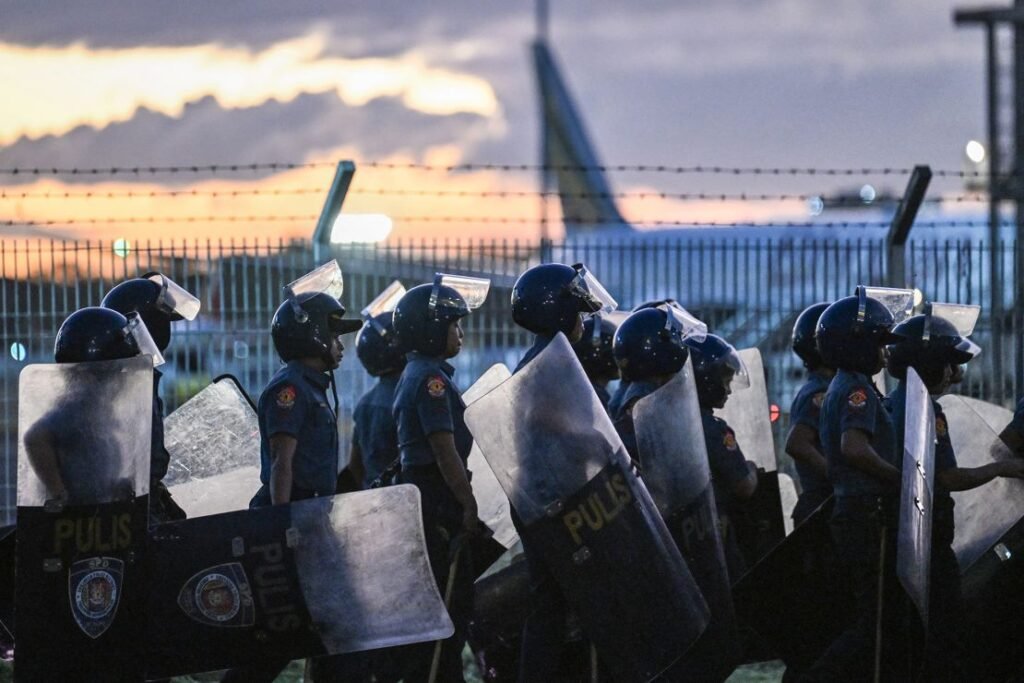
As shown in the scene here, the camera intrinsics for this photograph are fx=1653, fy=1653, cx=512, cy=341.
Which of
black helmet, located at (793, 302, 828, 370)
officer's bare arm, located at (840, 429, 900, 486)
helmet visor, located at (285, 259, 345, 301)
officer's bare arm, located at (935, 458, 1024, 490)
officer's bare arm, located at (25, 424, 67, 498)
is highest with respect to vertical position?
helmet visor, located at (285, 259, 345, 301)

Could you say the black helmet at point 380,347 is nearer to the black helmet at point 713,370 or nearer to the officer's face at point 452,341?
the officer's face at point 452,341

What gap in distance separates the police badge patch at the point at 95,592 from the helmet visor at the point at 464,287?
1.76m

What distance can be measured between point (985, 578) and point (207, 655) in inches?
127

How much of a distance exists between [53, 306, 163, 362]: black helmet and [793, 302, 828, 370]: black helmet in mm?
2963

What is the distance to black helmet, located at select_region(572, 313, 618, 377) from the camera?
7.06 meters

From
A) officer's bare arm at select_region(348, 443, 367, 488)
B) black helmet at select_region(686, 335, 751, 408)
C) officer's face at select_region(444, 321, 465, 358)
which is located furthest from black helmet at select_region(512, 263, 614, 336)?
officer's bare arm at select_region(348, 443, 367, 488)

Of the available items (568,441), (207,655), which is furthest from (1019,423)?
(207,655)

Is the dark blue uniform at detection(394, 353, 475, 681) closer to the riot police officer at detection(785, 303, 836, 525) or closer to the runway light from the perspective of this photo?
the riot police officer at detection(785, 303, 836, 525)

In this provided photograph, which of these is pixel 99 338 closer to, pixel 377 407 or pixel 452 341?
pixel 452 341

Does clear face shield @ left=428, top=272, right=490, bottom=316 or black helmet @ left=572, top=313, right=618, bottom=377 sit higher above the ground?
clear face shield @ left=428, top=272, right=490, bottom=316

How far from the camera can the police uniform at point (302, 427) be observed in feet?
19.8

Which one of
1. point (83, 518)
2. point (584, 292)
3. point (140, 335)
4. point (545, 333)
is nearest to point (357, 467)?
point (545, 333)

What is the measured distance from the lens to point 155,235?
8.86m

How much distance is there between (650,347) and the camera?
20.7 feet
